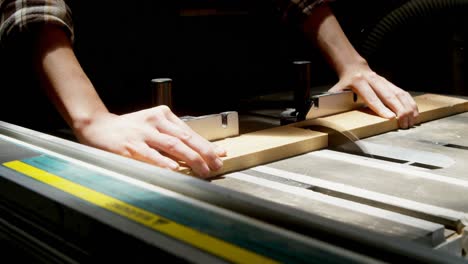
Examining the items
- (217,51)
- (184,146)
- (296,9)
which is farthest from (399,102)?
(217,51)

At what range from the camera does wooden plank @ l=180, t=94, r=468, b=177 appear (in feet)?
4.42

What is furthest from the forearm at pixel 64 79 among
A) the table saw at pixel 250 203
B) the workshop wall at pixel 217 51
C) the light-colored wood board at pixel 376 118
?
the workshop wall at pixel 217 51

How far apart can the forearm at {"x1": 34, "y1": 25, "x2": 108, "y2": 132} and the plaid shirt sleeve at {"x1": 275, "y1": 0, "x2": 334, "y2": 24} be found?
907 mm

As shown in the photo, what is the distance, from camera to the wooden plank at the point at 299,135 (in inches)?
53.1

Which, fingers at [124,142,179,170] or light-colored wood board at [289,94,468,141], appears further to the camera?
light-colored wood board at [289,94,468,141]

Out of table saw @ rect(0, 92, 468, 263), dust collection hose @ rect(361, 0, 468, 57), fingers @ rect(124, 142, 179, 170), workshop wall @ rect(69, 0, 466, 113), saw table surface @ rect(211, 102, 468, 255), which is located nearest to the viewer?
table saw @ rect(0, 92, 468, 263)

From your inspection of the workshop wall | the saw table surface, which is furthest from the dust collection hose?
the saw table surface

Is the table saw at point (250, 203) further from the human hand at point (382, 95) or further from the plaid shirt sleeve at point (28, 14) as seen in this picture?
the plaid shirt sleeve at point (28, 14)

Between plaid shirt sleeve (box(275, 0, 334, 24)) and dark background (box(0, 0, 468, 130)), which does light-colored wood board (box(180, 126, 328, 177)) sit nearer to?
plaid shirt sleeve (box(275, 0, 334, 24))

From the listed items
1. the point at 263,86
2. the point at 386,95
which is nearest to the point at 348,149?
the point at 386,95

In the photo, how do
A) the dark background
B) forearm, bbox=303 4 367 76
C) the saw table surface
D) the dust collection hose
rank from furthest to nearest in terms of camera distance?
1. the dark background
2. the dust collection hose
3. forearm, bbox=303 4 367 76
4. the saw table surface

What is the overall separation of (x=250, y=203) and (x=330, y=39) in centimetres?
141

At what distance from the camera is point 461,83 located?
2.70 metres

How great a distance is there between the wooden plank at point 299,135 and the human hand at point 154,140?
4 centimetres
